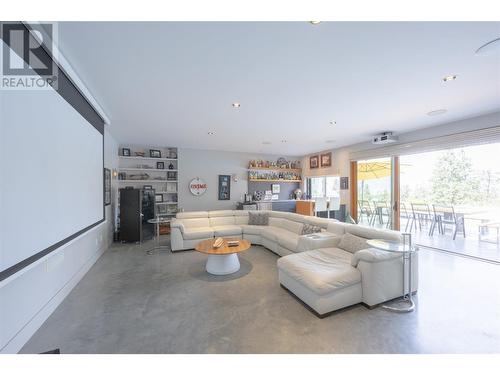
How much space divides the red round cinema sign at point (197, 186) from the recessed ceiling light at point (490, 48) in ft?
19.9

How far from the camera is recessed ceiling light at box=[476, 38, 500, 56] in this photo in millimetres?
1646

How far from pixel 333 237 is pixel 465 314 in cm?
152

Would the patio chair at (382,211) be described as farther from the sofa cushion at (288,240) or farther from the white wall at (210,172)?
the white wall at (210,172)

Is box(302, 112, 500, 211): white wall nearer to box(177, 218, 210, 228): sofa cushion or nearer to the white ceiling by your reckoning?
the white ceiling

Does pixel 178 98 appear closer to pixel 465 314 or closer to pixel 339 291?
pixel 339 291

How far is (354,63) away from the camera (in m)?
1.96

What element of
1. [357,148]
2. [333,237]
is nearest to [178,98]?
[333,237]

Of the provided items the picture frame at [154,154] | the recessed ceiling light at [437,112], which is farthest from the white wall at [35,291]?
the recessed ceiling light at [437,112]

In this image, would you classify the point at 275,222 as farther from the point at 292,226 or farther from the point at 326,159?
the point at 326,159

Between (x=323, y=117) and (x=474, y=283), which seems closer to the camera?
(x=474, y=283)

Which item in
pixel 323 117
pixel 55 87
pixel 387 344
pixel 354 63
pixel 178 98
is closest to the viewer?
pixel 387 344

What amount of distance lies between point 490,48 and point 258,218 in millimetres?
4359

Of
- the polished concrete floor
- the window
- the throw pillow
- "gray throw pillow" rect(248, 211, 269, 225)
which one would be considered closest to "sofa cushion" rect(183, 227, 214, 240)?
"gray throw pillow" rect(248, 211, 269, 225)

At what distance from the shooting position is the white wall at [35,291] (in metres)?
1.52
